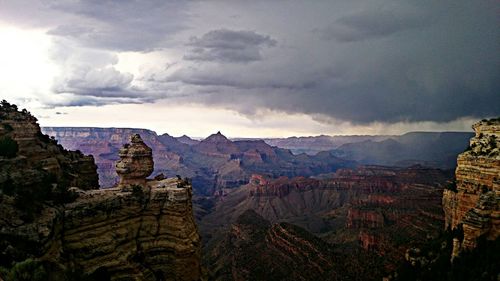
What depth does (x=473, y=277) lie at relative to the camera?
35.9 m

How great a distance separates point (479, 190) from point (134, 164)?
40058 mm

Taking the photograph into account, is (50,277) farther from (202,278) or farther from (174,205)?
(202,278)

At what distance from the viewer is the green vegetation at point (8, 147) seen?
3534 cm

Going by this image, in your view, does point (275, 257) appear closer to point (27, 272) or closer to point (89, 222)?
point (89, 222)

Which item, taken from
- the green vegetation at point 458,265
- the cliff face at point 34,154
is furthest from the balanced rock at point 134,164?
the green vegetation at point 458,265

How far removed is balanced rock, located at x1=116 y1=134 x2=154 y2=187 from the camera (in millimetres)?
40781

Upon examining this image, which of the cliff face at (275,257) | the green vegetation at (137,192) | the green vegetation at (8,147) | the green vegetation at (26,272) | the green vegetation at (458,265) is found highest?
the green vegetation at (8,147)

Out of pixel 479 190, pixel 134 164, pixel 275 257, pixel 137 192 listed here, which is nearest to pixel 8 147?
pixel 134 164

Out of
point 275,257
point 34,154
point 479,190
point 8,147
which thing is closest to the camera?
point 8,147

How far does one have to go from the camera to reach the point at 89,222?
31.8 metres

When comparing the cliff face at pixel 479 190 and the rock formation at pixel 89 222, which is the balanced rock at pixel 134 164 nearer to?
the rock formation at pixel 89 222

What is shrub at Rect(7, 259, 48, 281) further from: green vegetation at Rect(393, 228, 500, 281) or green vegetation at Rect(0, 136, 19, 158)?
green vegetation at Rect(393, 228, 500, 281)

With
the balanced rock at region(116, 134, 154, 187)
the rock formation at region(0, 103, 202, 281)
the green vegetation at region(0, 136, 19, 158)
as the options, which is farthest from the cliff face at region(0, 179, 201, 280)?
the green vegetation at region(0, 136, 19, 158)

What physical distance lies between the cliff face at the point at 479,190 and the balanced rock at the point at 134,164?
32651 mm
